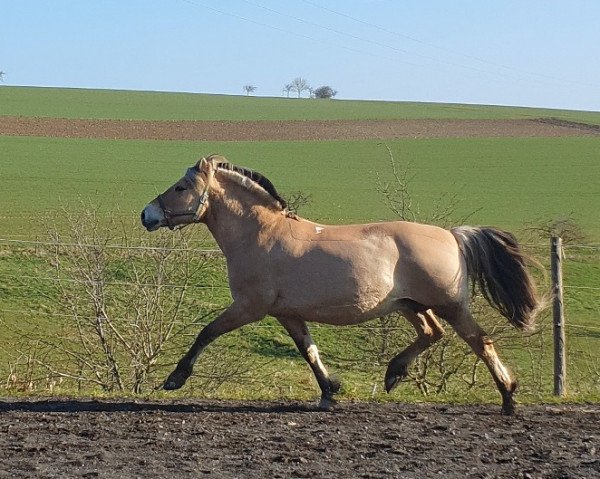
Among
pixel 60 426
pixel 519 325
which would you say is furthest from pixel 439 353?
pixel 60 426

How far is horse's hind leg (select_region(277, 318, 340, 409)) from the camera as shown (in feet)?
24.7

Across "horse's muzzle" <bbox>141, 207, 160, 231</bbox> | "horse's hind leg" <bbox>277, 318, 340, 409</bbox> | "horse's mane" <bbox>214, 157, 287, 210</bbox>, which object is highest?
"horse's mane" <bbox>214, 157, 287, 210</bbox>

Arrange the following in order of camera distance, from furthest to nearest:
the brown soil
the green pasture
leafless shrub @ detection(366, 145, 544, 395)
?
1. the green pasture
2. the brown soil
3. leafless shrub @ detection(366, 145, 544, 395)

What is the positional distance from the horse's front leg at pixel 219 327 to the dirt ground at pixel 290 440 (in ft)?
0.77

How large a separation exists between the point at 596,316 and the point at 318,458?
13181 millimetres

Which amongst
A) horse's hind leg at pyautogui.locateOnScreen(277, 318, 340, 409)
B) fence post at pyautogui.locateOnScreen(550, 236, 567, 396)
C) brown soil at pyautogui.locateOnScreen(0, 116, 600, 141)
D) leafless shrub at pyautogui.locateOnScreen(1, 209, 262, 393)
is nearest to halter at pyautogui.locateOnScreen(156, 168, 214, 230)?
horse's hind leg at pyautogui.locateOnScreen(277, 318, 340, 409)

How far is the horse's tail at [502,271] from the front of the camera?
24.9 ft

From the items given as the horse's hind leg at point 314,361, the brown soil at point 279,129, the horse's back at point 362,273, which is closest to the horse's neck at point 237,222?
the horse's back at point 362,273

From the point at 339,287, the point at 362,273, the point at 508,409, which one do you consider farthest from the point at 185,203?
the point at 508,409

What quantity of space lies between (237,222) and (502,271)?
204cm

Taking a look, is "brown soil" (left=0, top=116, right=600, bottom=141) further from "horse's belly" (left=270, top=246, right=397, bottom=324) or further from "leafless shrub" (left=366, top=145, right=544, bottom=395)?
"horse's belly" (left=270, top=246, right=397, bottom=324)

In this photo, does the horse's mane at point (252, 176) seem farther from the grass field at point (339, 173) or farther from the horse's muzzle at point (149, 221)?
the grass field at point (339, 173)

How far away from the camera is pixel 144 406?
7531 mm

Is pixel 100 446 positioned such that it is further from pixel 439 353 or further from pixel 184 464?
pixel 439 353
